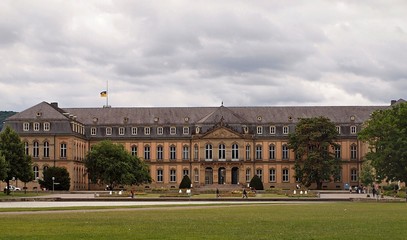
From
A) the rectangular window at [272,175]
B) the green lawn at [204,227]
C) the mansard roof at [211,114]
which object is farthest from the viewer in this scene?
the rectangular window at [272,175]

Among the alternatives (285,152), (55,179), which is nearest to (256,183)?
(285,152)

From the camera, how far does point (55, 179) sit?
391ft

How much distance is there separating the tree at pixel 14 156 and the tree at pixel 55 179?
13313 millimetres

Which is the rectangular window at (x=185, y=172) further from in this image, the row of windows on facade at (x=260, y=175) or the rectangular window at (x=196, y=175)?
the rectangular window at (x=196, y=175)

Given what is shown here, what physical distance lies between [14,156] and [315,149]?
152ft

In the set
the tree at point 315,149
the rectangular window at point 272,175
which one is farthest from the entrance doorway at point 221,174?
the tree at point 315,149

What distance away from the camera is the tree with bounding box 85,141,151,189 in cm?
11700

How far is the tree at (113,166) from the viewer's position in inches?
4606

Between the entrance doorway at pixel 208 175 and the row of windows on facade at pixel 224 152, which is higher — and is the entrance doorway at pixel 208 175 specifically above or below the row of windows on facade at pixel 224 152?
below

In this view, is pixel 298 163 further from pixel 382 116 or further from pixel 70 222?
pixel 70 222

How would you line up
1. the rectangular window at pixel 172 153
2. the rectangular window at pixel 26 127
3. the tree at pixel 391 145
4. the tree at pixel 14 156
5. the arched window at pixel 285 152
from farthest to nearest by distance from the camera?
the rectangular window at pixel 172 153, the arched window at pixel 285 152, the rectangular window at pixel 26 127, the tree at pixel 14 156, the tree at pixel 391 145

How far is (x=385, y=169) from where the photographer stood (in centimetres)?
8462

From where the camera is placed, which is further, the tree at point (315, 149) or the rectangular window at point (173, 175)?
the rectangular window at point (173, 175)

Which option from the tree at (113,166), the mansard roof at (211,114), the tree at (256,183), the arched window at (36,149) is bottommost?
the tree at (256,183)
